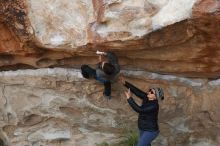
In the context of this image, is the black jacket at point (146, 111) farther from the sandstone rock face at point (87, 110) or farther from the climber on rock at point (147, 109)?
the sandstone rock face at point (87, 110)

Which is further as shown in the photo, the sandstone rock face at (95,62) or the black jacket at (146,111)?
the black jacket at (146,111)

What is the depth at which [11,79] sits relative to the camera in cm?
740

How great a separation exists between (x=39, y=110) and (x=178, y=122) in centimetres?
207

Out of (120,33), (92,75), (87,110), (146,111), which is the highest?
(120,33)

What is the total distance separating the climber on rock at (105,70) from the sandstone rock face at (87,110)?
0.20 metres

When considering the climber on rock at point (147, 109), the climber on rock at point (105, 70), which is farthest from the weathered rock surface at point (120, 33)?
the climber on rock at point (147, 109)

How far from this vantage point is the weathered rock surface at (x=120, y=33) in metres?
5.72

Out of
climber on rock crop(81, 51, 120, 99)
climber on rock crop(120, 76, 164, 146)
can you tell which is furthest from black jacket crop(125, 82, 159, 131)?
climber on rock crop(81, 51, 120, 99)

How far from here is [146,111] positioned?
246 inches

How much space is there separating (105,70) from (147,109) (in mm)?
737

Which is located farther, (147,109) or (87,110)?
(87,110)

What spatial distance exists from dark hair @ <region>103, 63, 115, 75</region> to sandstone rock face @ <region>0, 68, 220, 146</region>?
1.26 feet

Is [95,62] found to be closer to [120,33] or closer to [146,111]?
[120,33]

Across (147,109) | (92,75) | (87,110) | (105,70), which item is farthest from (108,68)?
(87,110)
